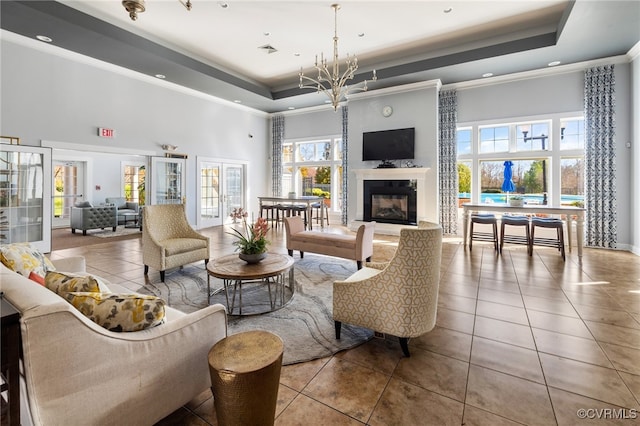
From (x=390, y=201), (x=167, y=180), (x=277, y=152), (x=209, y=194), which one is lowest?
(x=390, y=201)

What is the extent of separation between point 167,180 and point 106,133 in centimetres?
166

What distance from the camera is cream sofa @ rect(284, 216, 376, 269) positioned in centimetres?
425

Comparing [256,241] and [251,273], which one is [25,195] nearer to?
[256,241]

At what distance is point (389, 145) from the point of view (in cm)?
731

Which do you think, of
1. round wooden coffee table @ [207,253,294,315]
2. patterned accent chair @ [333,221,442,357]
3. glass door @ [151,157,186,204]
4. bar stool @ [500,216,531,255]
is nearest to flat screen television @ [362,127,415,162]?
bar stool @ [500,216,531,255]

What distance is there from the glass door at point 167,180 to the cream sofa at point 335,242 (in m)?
4.17

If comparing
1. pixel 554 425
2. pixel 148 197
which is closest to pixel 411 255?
pixel 554 425

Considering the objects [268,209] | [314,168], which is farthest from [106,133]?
[314,168]

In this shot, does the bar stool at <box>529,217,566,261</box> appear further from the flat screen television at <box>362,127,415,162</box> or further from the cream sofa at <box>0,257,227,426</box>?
the cream sofa at <box>0,257,227,426</box>

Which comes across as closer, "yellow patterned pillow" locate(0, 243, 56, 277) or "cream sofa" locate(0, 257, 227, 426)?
"cream sofa" locate(0, 257, 227, 426)

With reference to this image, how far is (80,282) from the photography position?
1465mm

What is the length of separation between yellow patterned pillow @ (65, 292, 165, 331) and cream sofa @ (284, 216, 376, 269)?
3.11 metres

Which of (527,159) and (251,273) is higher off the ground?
(527,159)

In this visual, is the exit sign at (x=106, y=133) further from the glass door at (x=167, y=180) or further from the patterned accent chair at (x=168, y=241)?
the patterned accent chair at (x=168, y=241)
